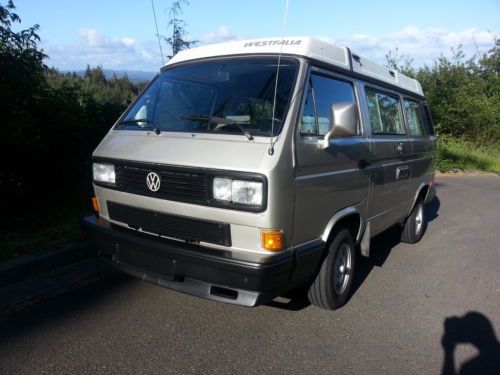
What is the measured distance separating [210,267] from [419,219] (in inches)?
174

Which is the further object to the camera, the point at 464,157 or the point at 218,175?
the point at 464,157

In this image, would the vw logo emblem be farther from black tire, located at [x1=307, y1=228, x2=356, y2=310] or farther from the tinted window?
black tire, located at [x1=307, y1=228, x2=356, y2=310]

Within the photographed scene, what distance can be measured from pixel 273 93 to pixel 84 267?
107 inches

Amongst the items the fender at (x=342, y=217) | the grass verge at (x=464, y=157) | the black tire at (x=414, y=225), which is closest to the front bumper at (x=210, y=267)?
the fender at (x=342, y=217)

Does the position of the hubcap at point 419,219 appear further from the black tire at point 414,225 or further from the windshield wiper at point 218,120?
the windshield wiper at point 218,120

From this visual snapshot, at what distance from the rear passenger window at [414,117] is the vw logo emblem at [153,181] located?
3.63 meters

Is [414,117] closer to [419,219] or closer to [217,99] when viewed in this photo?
[419,219]

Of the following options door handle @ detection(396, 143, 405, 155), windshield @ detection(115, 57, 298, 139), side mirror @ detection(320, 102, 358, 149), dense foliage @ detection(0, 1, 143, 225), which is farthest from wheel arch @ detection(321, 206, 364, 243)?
dense foliage @ detection(0, 1, 143, 225)

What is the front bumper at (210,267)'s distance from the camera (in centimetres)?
304

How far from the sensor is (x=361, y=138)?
4215 millimetres

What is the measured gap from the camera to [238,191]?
3.10 m

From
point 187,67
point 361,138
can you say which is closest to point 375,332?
point 361,138

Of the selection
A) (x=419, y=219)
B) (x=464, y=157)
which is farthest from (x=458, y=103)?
(x=419, y=219)

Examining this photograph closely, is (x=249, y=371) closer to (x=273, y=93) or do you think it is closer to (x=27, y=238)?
(x=273, y=93)
